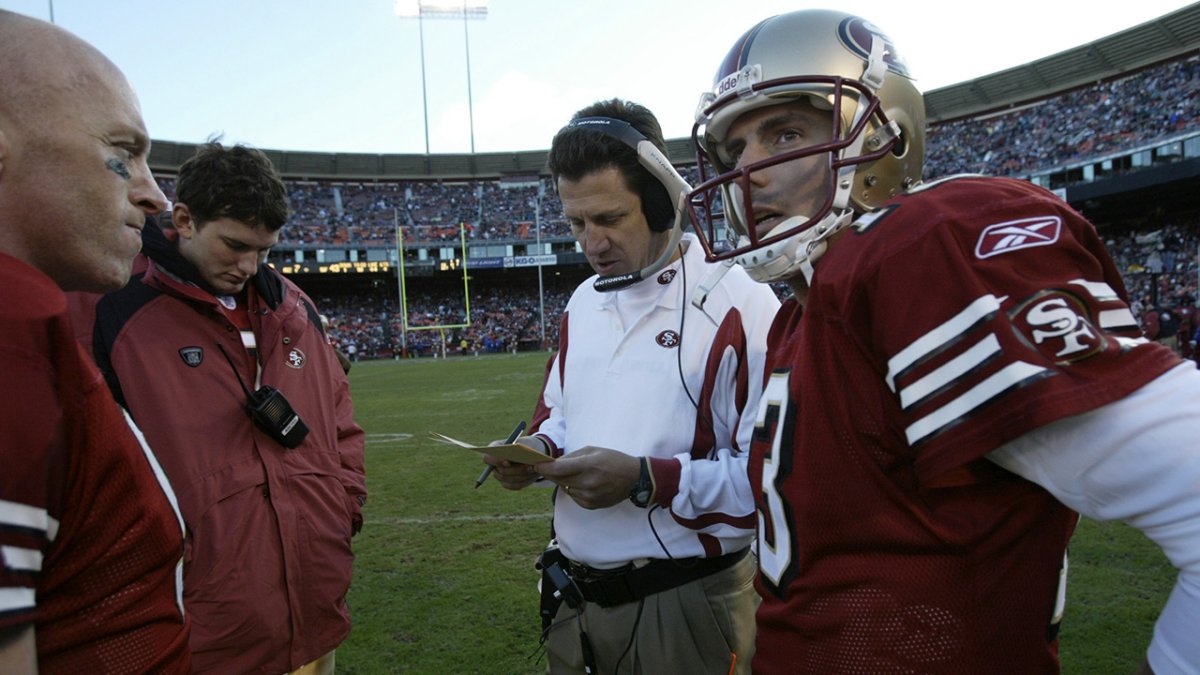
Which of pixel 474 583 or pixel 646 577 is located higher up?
pixel 646 577

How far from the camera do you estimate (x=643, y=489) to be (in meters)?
1.70

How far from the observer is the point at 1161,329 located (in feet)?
41.8

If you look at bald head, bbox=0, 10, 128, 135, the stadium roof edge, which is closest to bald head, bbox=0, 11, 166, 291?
bald head, bbox=0, 10, 128, 135

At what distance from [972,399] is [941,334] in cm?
9

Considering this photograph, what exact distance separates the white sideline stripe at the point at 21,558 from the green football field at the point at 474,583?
2.40 metres

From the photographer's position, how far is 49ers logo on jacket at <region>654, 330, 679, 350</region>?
194 cm

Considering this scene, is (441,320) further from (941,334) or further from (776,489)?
(941,334)

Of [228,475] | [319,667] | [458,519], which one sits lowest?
[458,519]

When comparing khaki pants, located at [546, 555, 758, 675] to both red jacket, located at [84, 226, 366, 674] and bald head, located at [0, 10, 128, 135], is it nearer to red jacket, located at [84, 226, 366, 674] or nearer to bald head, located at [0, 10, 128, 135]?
red jacket, located at [84, 226, 366, 674]

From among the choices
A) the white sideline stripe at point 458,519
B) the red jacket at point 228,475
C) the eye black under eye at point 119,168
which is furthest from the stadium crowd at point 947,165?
the eye black under eye at point 119,168

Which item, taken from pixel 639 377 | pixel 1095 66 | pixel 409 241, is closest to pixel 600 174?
pixel 639 377

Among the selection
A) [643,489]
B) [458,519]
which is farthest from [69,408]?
[458,519]

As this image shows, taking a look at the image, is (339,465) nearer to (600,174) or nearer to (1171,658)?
(600,174)

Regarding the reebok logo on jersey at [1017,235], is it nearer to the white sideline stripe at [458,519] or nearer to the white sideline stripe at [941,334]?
the white sideline stripe at [941,334]
